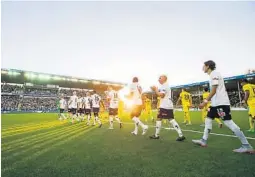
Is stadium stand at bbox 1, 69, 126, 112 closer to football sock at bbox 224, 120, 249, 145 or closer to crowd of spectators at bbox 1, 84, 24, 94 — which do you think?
crowd of spectators at bbox 1, 84, 24, 94

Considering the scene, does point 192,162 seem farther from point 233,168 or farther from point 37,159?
point 37,159

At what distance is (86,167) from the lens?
358 cm

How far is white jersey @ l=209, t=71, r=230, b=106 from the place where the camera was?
4.81m

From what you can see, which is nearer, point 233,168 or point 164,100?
point 233,168

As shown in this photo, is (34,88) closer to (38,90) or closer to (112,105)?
(38,90)

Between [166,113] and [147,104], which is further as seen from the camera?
[147,104]

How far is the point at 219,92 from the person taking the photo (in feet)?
16.0

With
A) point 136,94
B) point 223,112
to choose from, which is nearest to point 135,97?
point 136,94

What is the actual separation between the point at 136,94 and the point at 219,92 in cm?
399

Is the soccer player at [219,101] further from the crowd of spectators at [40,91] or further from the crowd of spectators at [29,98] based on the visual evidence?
the crowd of spectators at [40,91]

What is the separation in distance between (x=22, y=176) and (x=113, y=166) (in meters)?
1.53

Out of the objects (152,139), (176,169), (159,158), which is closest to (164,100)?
(152,139)

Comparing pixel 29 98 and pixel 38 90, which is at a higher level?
pixel 38 90

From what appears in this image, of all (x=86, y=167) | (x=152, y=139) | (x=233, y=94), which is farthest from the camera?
(x=233, y=94)
